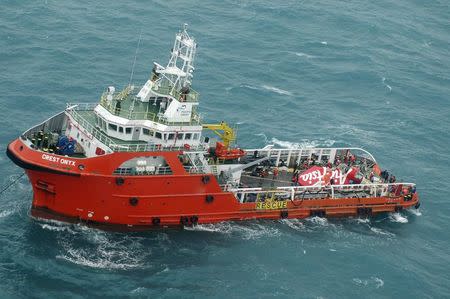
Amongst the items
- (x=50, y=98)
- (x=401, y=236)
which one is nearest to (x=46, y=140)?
(x=50, y=98)

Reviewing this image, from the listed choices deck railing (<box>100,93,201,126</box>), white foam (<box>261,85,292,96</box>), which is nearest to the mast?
deck railing (<box>100,93,201,126</box>)

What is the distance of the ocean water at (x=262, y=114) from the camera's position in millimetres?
49125

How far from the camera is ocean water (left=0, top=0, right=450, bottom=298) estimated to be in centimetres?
4912

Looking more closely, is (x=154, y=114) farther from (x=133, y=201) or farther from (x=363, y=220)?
(x=363, y=220)

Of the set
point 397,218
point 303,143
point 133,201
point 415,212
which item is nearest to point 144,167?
point 133,201

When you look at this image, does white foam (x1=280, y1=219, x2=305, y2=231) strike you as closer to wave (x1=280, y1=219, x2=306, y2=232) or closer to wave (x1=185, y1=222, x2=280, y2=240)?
wave (x1=280, y1=219, x2=306, y2=232)

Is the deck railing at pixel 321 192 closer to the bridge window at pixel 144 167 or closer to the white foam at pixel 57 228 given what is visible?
the bridge window at pixel 144 167

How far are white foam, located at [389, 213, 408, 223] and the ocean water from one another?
0.16 meters

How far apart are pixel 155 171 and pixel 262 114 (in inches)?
814

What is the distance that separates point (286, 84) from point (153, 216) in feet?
91.9

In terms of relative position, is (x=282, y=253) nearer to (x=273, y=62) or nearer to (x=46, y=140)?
(x=46, y=140)

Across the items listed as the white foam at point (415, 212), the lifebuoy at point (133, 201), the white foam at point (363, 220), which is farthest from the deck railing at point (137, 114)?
the white foam at point (415, 212)

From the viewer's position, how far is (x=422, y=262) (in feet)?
175

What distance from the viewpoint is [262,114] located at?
70.9 m
